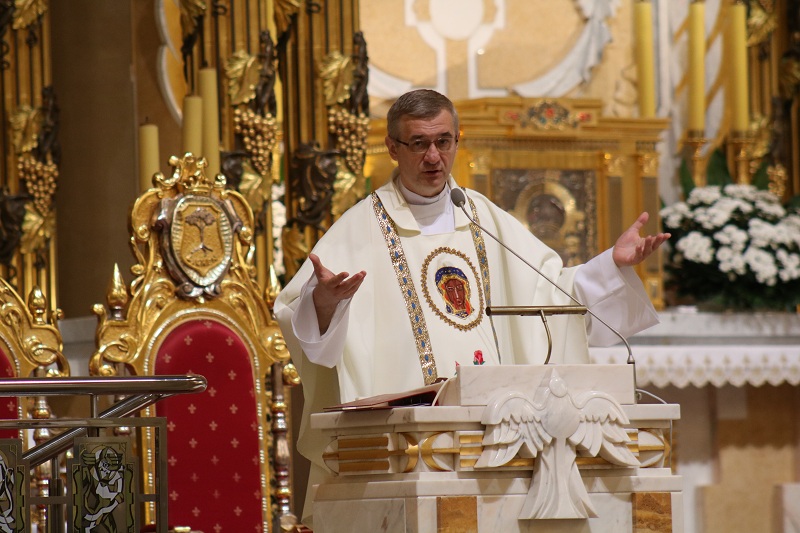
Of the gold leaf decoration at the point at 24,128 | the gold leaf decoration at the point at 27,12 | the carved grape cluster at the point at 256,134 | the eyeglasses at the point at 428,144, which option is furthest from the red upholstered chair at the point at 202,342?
the gold leaf decoration at the point at 27,12

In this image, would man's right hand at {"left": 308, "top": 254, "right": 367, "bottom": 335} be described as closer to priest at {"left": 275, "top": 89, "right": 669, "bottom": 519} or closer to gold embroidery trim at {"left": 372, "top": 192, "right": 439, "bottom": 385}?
priest at {"left": 275, "top": 89, "right": 669, "bottom": 519}

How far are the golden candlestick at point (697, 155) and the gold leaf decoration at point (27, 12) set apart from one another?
349cm

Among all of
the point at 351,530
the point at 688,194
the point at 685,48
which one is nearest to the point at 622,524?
the point at 351,530

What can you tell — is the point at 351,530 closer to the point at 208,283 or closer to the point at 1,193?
the point at 208,283

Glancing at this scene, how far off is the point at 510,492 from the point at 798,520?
4382mm

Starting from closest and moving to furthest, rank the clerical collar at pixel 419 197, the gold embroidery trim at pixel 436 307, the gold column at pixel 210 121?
1. the gold embroidery trim at pixel 436 307
2. the clerical collar at pixel 419 197
3. the gold column at pixel 210 121

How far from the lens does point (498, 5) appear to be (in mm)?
8219

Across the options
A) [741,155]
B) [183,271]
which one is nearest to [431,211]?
[183,271]

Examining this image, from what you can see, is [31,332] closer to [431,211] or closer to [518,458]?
[431,211]

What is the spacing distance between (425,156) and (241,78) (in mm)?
2387

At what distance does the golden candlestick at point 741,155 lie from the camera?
26.6 feet

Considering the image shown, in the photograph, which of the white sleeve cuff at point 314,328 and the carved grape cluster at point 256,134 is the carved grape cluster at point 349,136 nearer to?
the carved grape cluster at point 256,134

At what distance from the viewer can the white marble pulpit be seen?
337cm

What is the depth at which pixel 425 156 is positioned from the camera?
14.2ft
